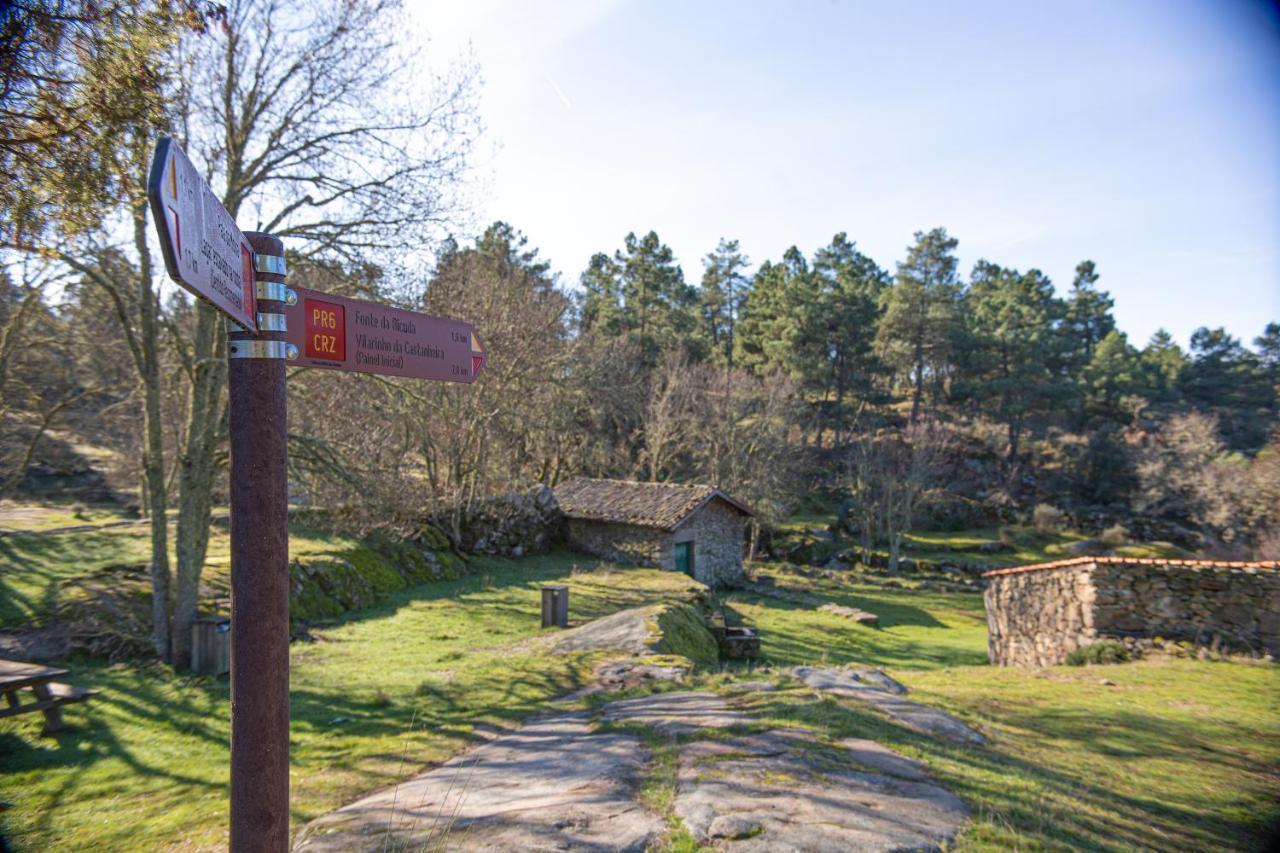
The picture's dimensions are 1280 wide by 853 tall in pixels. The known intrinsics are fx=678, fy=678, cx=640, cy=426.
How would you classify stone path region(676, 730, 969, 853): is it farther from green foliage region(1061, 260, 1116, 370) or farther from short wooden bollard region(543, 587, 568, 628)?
green foliage region(1061, 260, 1116, 370)

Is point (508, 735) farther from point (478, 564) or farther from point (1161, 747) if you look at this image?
point (478, 564)

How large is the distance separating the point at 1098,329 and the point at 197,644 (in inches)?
2812

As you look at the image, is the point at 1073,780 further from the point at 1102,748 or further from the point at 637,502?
the point at 637,502

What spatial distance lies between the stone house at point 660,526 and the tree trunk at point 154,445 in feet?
49.7

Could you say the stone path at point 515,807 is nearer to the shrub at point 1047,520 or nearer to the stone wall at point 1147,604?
the stone wall at point 1147,604

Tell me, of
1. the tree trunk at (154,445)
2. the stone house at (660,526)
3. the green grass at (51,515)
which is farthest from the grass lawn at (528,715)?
the stone house at (660,526)

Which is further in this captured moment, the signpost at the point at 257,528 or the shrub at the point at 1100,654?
the shrub at the point at 1100,654

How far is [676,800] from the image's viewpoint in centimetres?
400

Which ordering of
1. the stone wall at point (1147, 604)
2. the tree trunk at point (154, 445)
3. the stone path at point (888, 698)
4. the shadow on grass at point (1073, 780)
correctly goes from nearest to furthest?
the shadow on grass at point (1073, 780)
the stone path at point (888, 698)
the tree trunk at point (154, 445)
the stone wall at point (1147, 604)

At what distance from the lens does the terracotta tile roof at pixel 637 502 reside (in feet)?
76.1

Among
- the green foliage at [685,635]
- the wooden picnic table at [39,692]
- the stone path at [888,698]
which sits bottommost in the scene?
the green foliage at [685,635]

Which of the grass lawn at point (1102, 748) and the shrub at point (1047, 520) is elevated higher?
the grass lawn at point (1102, 748)

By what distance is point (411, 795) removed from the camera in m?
4.53

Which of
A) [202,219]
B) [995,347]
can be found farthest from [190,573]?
[995,347]
